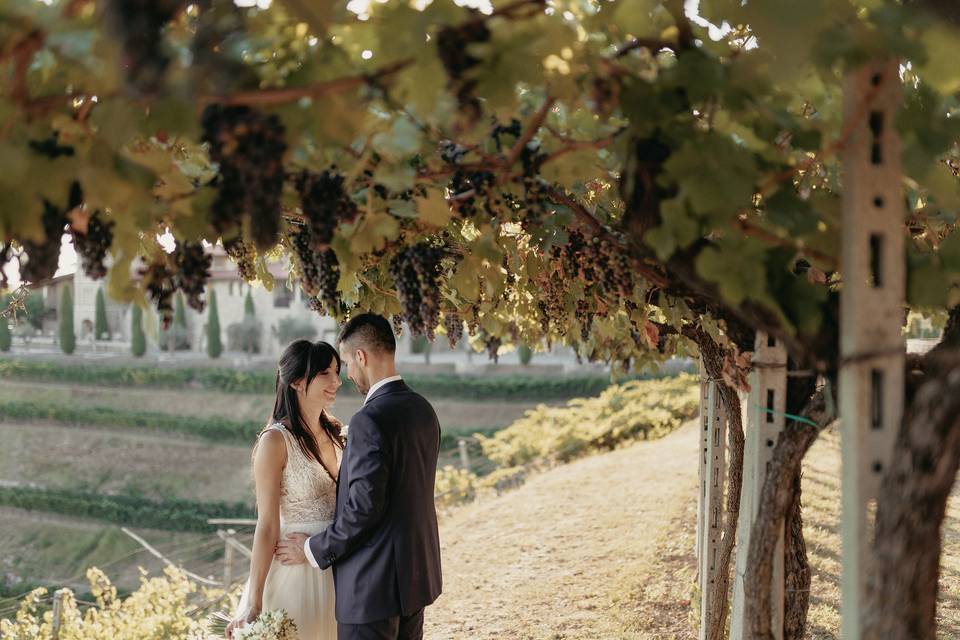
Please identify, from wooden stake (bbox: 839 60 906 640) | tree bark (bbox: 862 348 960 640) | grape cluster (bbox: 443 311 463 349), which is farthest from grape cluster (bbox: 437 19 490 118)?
grape cluster (bbox: 443 311 463 349)

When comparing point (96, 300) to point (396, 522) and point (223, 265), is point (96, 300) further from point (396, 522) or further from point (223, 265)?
point (396, 522)

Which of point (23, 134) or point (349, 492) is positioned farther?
point (349, 492)

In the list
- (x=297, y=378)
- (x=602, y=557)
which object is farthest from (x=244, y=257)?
(x=602, y=557)

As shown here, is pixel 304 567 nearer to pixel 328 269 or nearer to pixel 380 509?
pixel 380 509

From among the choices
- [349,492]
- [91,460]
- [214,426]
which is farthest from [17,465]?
[349,492]

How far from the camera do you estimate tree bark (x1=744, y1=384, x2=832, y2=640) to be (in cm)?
161

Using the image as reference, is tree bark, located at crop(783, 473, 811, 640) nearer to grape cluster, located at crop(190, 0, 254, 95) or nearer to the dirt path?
grape cluster, located at crop(190, 0, 254, 95)

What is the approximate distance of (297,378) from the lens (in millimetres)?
3154

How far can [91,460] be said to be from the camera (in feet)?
95.3

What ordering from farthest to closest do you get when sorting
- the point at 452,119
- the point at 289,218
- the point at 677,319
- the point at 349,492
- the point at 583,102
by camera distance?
the point at 349,492
the point at 677,319
the point at 289,218
the point at 583,102
the point at 452,119

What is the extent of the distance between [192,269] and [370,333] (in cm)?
137

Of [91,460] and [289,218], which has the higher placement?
[289,218]

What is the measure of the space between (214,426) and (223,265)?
10.8 m

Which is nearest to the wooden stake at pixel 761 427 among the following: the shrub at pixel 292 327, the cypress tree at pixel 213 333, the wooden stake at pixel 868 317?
the wooden stake at pixel 868 317
